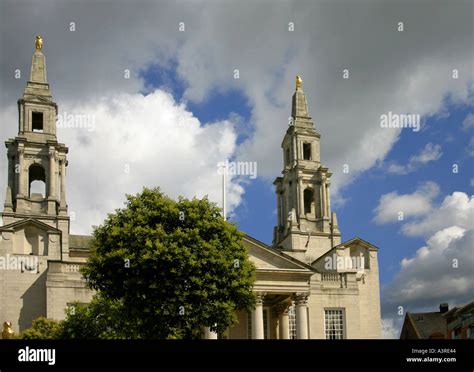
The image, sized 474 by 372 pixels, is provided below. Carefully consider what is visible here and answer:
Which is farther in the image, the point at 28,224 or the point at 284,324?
the point at 284,324

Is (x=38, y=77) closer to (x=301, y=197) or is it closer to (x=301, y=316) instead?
(x=301, y=197)

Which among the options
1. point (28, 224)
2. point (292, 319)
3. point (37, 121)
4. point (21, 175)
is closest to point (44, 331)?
point (28, 224)

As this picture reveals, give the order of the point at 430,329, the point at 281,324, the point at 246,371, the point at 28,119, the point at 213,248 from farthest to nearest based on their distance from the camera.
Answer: the point at 430,329 → the point at 28,119 → the point at 281,324 → the point at 213,248 → the point at 246,371

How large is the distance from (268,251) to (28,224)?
20.6 m

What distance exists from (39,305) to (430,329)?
50713 millimetres

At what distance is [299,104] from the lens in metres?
81.1

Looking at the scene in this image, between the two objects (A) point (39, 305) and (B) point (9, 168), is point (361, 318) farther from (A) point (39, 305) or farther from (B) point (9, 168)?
(B) point (9, 168)

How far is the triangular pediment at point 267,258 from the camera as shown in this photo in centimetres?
5900

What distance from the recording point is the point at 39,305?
57250 mm

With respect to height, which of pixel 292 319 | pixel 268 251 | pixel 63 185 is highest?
pixel 63 185

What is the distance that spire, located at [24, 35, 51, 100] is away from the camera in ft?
222

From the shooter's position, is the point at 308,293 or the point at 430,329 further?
the point at 430,329

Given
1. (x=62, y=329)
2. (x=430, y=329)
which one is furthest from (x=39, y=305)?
(x=430, y=329)

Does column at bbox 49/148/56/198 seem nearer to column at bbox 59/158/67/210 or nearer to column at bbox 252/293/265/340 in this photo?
column at bbox 59/158/67/210
